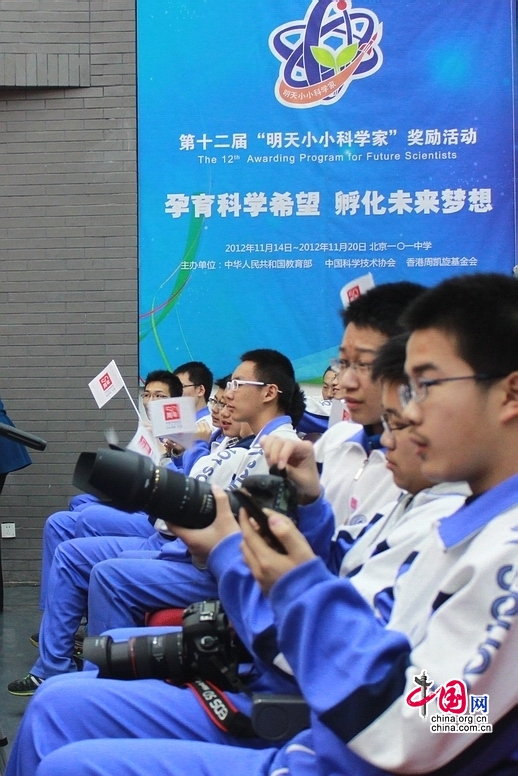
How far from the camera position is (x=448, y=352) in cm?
136

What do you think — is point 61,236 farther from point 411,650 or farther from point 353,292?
point 411,650

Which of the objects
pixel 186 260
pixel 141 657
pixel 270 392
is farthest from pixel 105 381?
pixel 141 657

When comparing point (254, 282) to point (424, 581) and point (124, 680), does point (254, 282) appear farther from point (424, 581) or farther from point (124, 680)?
point (424, 581)

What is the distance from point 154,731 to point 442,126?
4.65 meters

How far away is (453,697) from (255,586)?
1.64 ft

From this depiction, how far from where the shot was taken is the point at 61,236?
19.6 ft

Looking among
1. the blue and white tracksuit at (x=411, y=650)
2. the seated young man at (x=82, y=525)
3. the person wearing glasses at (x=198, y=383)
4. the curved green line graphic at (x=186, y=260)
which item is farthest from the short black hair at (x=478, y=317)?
the curved green line graphic at (x=186, y=260)

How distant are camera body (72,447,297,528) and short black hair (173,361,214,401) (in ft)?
12.8

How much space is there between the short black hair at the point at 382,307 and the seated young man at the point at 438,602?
93 centimetres

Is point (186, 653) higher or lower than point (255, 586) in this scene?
lower

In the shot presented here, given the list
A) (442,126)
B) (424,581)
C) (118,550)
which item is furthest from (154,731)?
(442,126)

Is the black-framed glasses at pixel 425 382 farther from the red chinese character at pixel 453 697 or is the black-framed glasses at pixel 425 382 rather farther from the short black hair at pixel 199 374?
the short black hair at pixel 199 374

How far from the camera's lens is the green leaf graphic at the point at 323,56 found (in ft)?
18.9

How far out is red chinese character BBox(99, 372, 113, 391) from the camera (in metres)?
4.72
